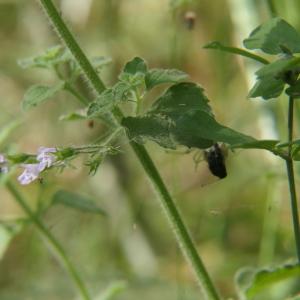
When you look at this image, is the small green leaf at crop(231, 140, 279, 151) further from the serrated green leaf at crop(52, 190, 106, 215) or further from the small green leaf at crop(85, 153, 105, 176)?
the serrated green leaf at crop(52, 190, 106, 215)

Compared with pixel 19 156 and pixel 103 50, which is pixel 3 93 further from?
pixel 19 156

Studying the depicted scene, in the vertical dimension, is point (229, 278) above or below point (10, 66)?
below

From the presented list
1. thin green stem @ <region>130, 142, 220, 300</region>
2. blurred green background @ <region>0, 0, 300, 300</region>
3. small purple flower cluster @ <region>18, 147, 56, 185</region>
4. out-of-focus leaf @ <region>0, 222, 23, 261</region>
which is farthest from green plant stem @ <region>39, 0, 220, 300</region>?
blurred green background @ <region>0, 0, 300, 300</region>

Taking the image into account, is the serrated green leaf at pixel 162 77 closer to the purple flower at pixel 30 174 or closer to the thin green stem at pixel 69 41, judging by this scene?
the thin green stem at pixel 69 41

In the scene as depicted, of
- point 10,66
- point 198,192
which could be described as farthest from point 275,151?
point 10,66

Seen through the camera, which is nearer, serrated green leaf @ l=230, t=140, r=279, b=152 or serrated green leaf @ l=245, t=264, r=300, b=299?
serrated green leaf @ l=230, t=140, r=279, b=152

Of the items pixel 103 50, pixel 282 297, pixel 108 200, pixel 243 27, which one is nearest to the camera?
pixel 282 297
